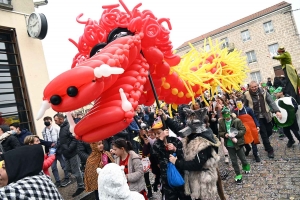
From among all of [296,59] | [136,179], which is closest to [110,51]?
[136,179]

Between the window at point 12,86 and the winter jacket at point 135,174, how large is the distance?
3.83 m

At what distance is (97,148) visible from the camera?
3.76 meters

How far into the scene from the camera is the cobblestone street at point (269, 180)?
11.8 ft

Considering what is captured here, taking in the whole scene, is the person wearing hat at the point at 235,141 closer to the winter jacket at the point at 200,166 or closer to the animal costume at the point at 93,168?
the winter jacket at the point at 200,166

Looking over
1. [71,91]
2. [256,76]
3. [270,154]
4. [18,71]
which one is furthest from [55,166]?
[256,76]

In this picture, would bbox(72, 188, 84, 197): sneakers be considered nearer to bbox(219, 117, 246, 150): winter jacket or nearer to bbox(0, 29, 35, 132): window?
bbox(0, 29, 35, 132): window

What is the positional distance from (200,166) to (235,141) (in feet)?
6.51

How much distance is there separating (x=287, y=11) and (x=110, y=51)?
26.9 metres

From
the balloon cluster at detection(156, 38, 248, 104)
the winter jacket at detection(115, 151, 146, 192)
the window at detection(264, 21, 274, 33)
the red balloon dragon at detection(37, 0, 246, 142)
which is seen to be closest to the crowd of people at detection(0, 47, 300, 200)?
the winter jacket at detection(115, 151, 146, 192)

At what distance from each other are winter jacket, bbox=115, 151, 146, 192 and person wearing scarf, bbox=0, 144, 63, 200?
135 centimetres

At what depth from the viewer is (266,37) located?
989 inches

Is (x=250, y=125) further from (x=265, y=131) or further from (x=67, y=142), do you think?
(x=67, y=142)

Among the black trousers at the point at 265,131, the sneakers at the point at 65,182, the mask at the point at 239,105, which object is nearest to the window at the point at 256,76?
the black trousers at the point at 265,131

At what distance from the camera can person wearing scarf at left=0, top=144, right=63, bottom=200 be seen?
1668 millimetres
